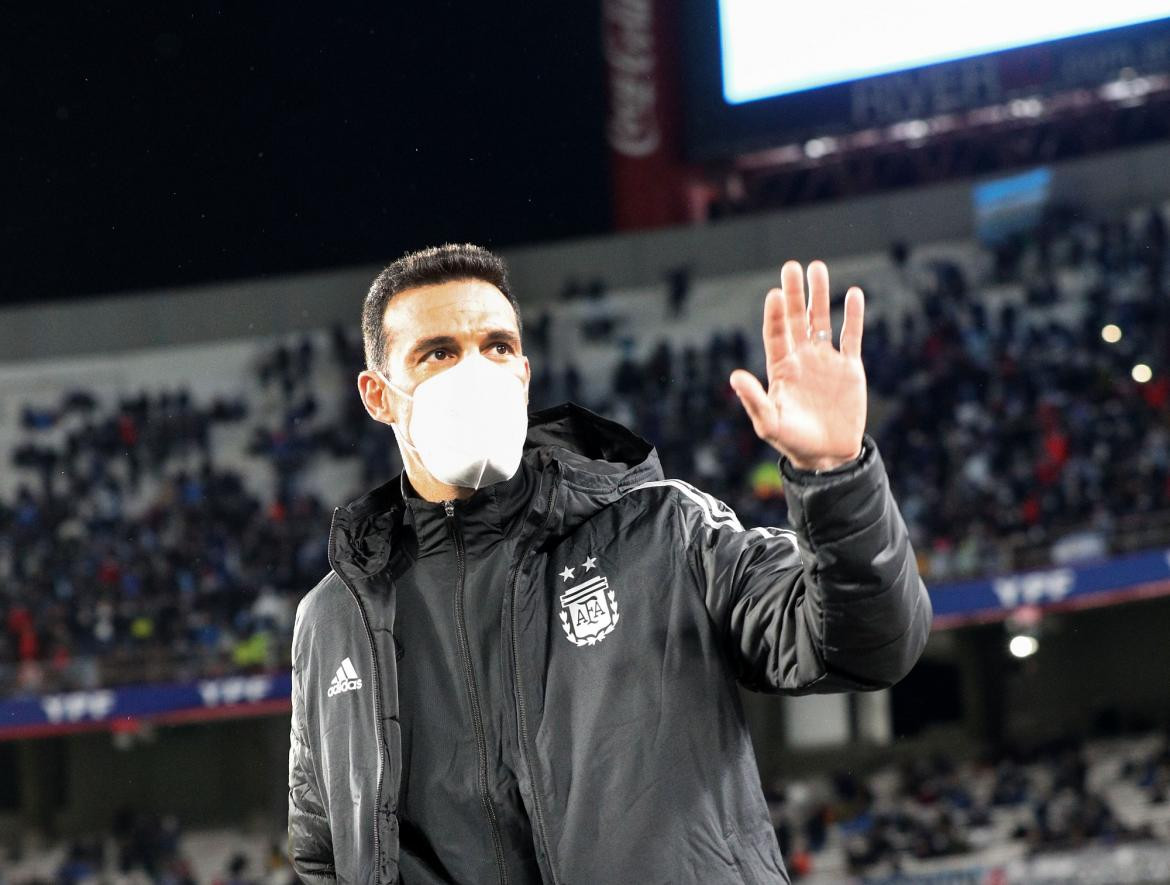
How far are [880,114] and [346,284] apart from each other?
790cm

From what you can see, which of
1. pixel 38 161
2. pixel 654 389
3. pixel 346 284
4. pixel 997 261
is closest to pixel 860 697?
pixel 654 389

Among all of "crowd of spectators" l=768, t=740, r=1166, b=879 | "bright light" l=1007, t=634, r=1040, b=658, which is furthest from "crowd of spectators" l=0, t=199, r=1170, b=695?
"crowd of spectators" l=768, t=740, r=1166, b=879

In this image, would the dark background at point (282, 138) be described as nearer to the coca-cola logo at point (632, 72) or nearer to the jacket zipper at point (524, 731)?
the coca-cola logo at point (632, 72)

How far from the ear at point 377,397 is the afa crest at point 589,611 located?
0.55 meters

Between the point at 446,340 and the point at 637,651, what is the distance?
64 centimetres

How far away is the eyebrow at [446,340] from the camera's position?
2.50 metres

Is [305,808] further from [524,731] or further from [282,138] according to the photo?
[282,138]

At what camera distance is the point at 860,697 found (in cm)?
1658

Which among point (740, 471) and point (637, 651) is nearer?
point (637, 651)

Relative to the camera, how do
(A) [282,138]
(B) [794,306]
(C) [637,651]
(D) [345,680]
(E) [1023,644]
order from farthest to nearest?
(A) [282,138], (E) [1023,644], (D) [345,680], (C) [637,651], (B) [794,306]

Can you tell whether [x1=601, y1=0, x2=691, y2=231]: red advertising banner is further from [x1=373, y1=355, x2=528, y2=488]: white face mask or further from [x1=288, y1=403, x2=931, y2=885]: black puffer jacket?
[x1=288, y1=403, x2=931, y2=885]: black puffer jacket

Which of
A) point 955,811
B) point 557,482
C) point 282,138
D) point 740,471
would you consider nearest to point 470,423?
point 557,482

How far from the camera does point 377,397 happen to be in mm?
2668

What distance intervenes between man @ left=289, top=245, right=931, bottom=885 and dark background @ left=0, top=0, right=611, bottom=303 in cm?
2032
